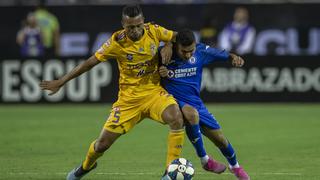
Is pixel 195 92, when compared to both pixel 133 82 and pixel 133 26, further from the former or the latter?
pixel 133 26

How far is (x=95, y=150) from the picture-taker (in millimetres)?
9633

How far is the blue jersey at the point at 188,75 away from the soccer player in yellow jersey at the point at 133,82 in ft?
0.54

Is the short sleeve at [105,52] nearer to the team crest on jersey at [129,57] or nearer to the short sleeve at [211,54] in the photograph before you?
the team crest on jersey at [129,57]

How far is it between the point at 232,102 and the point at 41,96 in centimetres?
462

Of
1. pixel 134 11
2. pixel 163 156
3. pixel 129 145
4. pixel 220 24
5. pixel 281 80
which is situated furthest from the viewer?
pixel 220 24

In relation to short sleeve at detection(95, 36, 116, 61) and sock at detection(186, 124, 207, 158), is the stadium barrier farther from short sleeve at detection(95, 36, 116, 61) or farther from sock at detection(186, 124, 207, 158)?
short sleeve at detection(95, 36, 116, 61)

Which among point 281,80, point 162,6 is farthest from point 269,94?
point 162,6

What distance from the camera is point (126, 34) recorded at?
957cm

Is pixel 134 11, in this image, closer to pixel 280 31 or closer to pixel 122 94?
pixel 122 94

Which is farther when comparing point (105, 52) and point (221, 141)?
point (221, 141)

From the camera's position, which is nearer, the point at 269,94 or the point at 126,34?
the point at 126,34

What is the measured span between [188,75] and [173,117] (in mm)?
785

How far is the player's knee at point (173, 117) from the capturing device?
928cm

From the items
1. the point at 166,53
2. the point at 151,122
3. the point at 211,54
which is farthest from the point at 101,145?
the point at 151,122
